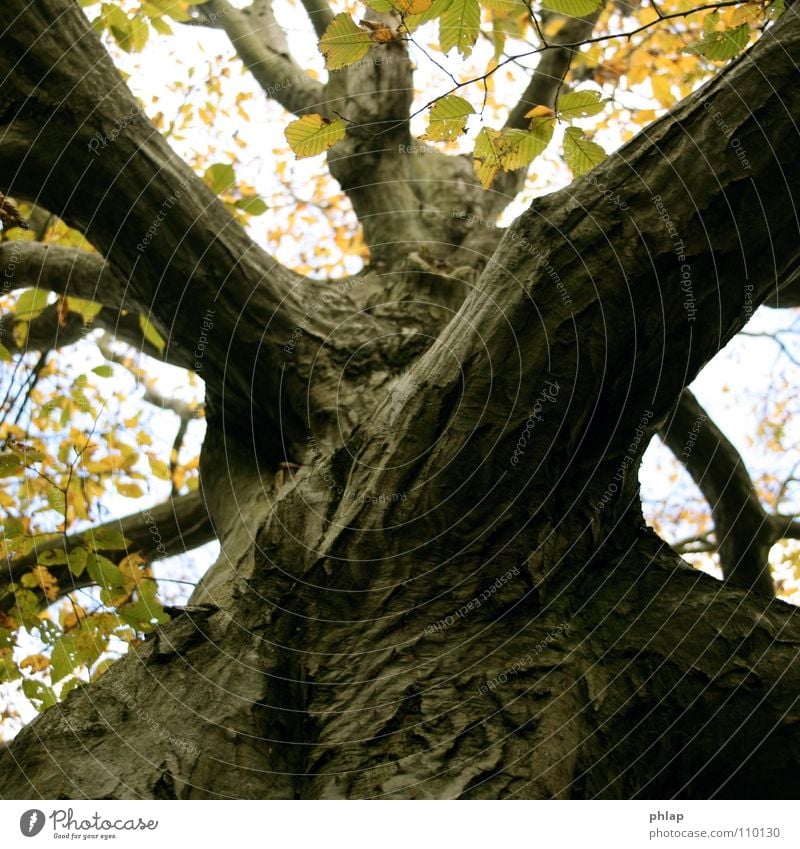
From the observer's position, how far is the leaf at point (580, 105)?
1773mm

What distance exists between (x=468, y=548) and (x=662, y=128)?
1.28m

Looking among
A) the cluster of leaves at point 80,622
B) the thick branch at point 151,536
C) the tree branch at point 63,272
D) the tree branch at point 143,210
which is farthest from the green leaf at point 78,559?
the tree branch at point 63,272

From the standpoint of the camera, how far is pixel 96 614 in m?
2.92

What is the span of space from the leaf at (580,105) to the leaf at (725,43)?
0.27m

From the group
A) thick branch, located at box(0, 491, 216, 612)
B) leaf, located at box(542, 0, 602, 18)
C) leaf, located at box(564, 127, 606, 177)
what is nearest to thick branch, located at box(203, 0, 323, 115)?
thick branch, located at box(0, 491, 216, 612)

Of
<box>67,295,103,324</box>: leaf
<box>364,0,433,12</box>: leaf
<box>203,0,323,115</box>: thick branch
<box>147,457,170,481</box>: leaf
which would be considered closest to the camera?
<box>364,0,433,12</box>: leaf

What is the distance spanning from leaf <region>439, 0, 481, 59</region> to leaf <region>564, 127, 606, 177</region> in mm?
354

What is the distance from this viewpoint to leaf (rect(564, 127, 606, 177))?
1843mm

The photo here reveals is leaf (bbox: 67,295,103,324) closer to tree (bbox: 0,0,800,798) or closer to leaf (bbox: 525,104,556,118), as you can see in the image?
tree (bbox: 0,0,800,798)

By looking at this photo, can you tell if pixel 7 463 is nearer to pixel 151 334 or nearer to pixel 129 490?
pixel 129 490

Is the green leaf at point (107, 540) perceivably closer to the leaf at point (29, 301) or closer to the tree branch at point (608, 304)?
the tree branch at point (608, 304)

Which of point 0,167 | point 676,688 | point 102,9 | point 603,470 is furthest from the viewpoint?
point 102,9

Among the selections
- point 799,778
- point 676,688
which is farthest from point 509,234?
point 799,778

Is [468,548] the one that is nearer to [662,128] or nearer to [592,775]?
[592,775]
